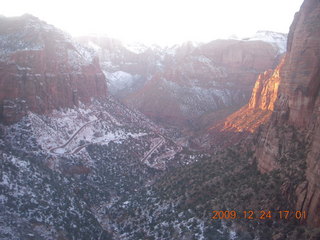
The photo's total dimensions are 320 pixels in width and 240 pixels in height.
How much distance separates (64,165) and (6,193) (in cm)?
1338

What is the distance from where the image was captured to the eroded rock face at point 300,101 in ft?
79.7

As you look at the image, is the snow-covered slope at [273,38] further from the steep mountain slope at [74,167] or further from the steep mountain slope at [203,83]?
the steep mountain slope at [74,167]

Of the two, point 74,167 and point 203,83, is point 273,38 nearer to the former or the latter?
point 203,83

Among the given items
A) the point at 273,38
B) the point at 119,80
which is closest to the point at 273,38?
the point at 273,38

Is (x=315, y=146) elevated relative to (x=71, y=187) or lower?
elevated

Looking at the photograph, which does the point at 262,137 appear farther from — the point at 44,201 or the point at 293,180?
the point at 44,201

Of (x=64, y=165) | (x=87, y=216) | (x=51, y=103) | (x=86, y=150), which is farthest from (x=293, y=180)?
(x=51, y=103)

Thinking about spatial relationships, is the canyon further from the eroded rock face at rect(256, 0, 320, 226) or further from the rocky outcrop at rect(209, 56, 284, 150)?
the rocky outcrop at rect(209, 56, 284, 150)

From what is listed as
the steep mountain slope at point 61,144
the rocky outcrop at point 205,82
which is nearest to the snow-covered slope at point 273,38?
the rocky outcrop at point 205,82

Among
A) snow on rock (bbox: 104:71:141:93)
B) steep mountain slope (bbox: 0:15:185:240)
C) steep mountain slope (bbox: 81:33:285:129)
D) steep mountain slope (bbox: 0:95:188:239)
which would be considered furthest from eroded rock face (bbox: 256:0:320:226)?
snow on rock (bbox: 104:71:141:93)

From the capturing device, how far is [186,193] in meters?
31.9

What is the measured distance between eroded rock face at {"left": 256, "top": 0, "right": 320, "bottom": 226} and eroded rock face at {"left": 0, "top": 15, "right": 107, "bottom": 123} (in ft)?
107

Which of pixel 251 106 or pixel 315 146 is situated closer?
pixel 315 146

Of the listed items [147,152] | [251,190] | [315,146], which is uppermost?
[315,146]
